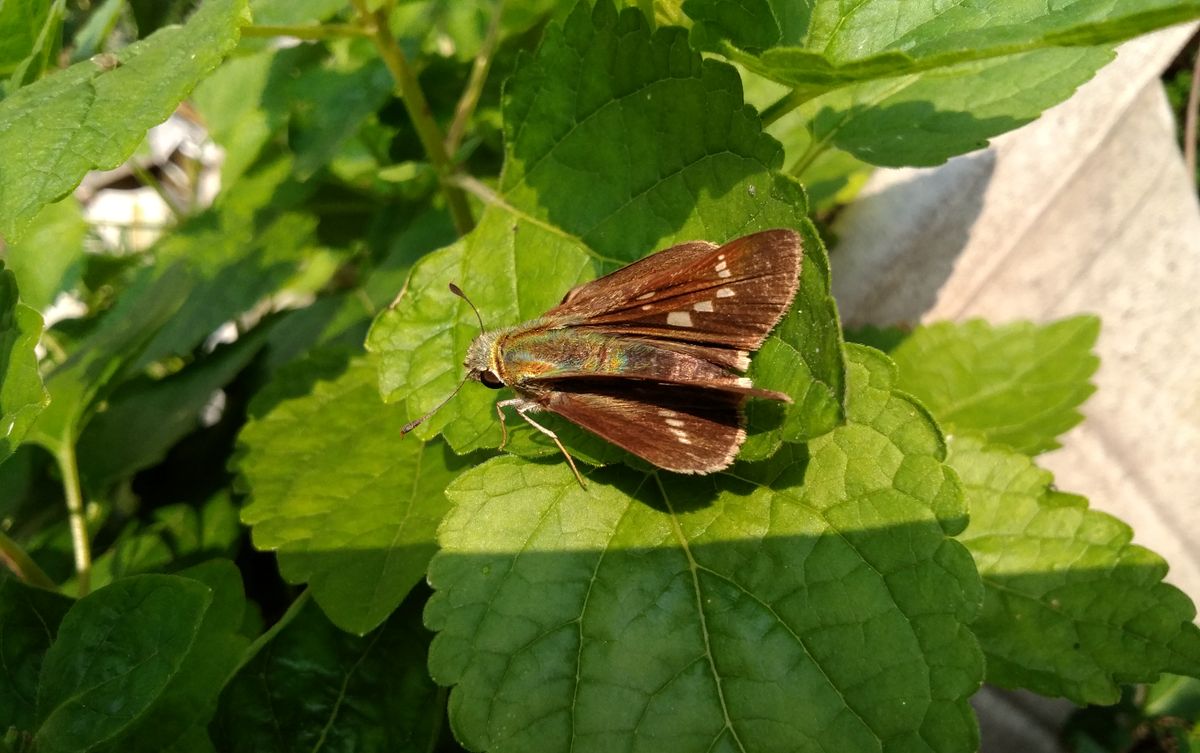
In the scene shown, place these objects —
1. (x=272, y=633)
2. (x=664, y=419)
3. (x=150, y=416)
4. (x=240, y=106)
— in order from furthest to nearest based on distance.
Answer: (x=240, y=106), (x=150, y=416), (x=272, y=633), (x=664, y=419)

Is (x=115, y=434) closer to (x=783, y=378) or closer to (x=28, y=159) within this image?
(x=28, y=159)

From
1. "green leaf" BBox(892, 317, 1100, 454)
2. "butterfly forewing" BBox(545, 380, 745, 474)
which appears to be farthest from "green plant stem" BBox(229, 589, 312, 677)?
"green leaf" BBox(892, 317, 1100, 454)

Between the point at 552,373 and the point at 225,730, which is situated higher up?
the point at 552,373

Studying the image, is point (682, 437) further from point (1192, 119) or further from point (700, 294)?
point (1192, 119)

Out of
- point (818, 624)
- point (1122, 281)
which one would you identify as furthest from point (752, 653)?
point (1122, 281)

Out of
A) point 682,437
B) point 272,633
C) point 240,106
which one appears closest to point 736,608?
point 682,437
